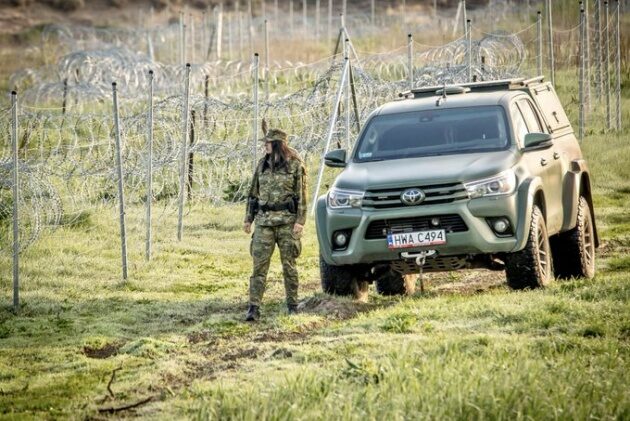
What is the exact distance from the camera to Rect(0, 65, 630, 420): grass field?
26.4 ft

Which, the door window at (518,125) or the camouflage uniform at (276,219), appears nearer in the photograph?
the camouflage uniform at (276,219)

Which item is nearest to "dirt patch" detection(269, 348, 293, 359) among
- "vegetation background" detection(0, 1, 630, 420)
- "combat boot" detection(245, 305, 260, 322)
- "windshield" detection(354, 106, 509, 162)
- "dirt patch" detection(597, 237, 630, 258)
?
"vegetation background" detection(0, 1, 630, 420)

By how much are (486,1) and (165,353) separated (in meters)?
71.4

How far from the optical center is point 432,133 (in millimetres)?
13094

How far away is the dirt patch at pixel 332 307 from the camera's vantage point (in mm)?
12289

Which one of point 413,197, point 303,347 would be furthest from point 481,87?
point 303,347

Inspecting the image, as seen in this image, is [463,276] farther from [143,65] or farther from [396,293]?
[143,65]

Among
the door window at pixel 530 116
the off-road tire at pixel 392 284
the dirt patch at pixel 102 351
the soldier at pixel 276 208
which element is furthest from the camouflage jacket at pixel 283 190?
the door window at pixel 530 116

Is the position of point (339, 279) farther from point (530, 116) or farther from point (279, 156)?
point (530, 116)

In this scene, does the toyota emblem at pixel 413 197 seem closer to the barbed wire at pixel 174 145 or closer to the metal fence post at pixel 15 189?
the metal fence post at pixel 15 189

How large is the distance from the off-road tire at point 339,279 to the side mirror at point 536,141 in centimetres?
188

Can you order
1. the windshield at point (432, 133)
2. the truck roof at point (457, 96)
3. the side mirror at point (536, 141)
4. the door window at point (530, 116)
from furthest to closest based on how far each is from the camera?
1. the door window at point (530, 116)
2. the truck roof at point (457, 96)
3. the windshield at point (432, 133)
4. the side mirror at point (536, 141)

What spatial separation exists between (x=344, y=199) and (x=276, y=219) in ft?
2.06

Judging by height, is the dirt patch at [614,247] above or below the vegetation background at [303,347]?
above
